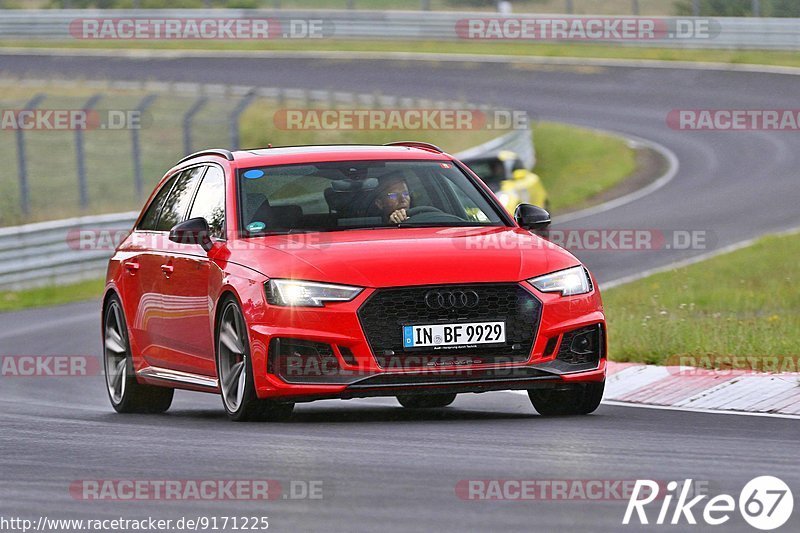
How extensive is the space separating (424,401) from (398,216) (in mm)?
1838

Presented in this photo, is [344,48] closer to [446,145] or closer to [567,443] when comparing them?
[446,145]

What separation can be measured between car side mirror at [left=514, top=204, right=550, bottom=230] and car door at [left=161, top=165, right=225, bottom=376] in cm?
176

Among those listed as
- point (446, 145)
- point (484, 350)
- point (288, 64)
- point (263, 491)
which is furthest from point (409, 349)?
point (288, 64)

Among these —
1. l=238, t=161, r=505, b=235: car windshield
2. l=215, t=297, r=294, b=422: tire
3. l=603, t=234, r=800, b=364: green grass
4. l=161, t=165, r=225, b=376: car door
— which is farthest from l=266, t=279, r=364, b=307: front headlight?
l=603, t=234, r=800, b=364: green grass

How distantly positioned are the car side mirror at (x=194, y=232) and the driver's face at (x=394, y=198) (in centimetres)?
102

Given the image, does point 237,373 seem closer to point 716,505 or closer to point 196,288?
point 196,288

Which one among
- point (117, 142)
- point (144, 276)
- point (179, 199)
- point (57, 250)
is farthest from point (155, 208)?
point (117, 142)

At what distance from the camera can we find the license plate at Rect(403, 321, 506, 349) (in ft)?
29.2
